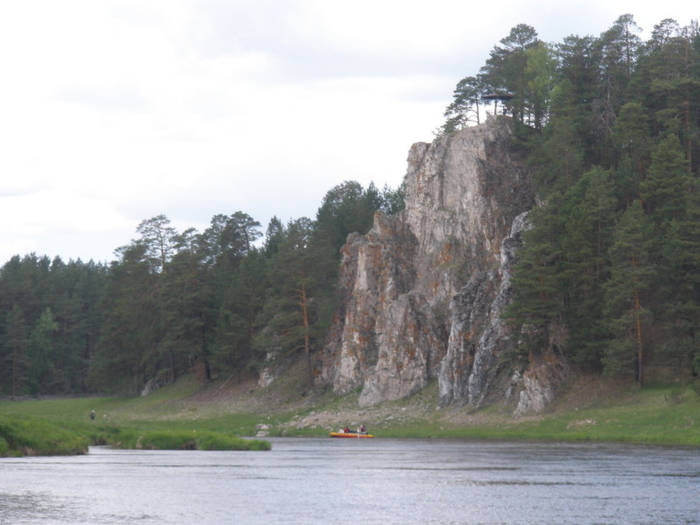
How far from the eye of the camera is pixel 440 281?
349 feet

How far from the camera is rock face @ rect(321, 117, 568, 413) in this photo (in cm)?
9319

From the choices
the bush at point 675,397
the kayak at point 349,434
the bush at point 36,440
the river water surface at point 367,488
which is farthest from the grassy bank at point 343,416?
the river water surface at point 367,488

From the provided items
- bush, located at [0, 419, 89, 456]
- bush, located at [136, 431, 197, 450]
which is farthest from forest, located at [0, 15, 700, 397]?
bush, located at [0, 419, 89, 456]

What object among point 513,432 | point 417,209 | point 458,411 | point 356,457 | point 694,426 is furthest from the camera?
point 417,209

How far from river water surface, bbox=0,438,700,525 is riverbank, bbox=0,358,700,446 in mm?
7854

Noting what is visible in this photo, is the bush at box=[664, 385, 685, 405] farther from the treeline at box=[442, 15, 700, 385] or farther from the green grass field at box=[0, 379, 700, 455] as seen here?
the treeline at box=[442, 15, 700, 385]

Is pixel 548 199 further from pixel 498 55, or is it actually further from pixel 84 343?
pixel 84 343

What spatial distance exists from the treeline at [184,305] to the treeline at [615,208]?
33.9 meters

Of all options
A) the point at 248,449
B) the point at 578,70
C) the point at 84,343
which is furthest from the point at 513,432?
the point at 84,343

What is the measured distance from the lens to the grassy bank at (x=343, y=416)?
73.4m

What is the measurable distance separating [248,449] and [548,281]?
3048 centimetres

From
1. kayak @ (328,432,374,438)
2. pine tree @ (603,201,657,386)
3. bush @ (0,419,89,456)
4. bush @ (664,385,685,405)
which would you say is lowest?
kayak @ (328,432,374,438)

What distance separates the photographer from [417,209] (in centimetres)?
11338

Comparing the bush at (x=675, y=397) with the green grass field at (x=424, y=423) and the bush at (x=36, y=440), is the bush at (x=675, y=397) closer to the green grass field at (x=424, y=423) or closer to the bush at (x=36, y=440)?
the green grass field at (x=424, y=423)
